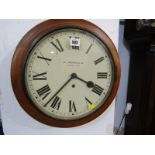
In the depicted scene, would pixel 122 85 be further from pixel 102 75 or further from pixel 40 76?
pixel 40 76

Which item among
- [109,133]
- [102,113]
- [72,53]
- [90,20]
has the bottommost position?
[109,133]

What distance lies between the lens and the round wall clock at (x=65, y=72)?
645 millimetres

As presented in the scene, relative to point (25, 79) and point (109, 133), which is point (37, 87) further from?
point (109, 133)

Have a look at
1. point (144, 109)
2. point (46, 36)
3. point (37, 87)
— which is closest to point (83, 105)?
point (37, 87)

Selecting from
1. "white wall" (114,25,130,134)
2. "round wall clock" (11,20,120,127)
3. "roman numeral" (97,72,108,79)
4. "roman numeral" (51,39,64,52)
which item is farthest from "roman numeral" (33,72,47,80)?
"white wall" (114,25,130,134)

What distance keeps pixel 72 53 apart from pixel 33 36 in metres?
0.16

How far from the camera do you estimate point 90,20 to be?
2.26 ft

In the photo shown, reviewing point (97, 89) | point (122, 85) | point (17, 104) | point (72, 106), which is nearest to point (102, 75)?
point (97, 89)

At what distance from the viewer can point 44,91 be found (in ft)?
2.24

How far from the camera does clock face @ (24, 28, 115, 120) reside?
654 millimetres

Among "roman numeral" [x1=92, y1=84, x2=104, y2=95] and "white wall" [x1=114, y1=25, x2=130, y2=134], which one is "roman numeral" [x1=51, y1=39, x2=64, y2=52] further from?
"white wall" [x1=114, y1=25, x2=130, y2=134]

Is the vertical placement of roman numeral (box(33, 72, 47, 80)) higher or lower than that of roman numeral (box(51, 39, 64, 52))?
lower

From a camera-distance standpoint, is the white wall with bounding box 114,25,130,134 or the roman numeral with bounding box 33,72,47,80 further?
the white wall with bounding box 114,25,130,134

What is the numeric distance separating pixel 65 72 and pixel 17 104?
25cm
